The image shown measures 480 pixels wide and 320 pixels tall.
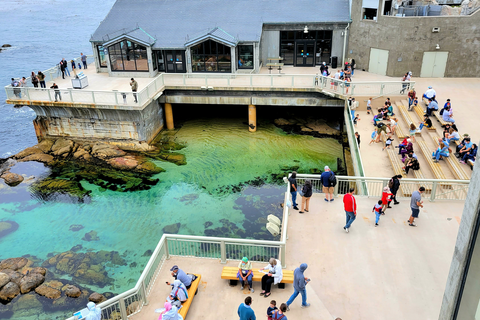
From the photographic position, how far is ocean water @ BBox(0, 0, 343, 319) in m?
18.4

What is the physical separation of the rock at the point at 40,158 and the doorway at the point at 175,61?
10979 millimetres

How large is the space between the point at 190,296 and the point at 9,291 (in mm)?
9379

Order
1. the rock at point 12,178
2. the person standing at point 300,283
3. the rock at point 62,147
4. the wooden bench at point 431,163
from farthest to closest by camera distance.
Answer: the rock at point 62,147 < the rock at point 12,178 < the wooden bench at point 431,163 < the person standing at point 300,283

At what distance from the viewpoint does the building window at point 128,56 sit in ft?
99.5

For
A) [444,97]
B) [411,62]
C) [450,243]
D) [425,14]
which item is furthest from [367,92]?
[450,243]

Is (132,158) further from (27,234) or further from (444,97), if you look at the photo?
(444,97)

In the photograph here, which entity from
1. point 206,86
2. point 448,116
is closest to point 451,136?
point 448,116

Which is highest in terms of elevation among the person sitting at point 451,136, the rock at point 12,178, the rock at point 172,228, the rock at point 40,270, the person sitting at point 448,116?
the person sitting at point 448,116

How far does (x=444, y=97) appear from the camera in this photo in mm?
25516

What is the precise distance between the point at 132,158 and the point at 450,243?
19.0m

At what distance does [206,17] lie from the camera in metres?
32.8

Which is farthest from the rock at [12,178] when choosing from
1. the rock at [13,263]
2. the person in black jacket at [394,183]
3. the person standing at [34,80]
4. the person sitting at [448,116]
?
the person sitting at [448,116]

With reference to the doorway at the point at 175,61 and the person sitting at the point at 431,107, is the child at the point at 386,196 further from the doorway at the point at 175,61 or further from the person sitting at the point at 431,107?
the doorway at the point at 175,61

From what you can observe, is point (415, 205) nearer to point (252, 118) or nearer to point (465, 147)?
point (465, 147)
